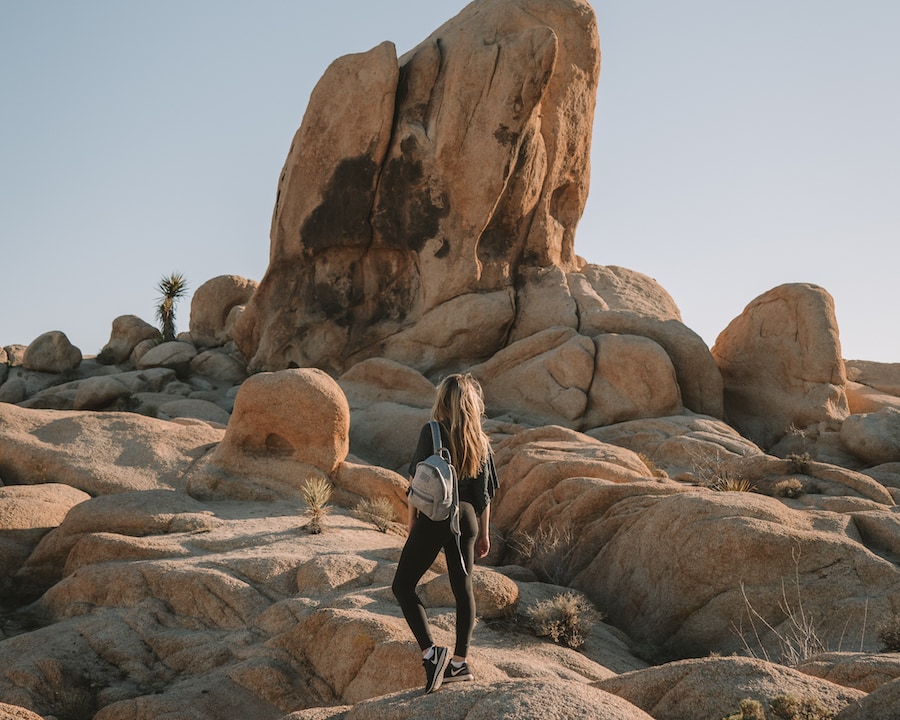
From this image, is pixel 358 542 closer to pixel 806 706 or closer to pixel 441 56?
pixel 806 706

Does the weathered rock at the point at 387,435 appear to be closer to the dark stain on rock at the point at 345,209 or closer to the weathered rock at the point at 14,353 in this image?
the dark stain on rock at the point at 345,209

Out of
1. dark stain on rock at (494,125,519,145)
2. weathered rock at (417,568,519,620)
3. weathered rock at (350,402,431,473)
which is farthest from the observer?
dark stain on rock at (494,125,519,145)

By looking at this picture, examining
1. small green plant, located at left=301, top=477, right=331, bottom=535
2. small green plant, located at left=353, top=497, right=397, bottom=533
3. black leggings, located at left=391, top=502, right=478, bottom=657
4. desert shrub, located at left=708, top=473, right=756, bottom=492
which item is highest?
black leggings, located at left=391, top=502, right=478, bottom=657

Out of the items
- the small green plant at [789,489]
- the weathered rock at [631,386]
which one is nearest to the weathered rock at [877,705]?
the small green plant at [789,489]

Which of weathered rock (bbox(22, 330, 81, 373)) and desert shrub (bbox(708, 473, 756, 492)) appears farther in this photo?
weathered rock (bbox(22, 330, 81, 373))

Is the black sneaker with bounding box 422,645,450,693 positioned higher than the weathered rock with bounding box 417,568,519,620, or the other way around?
the black sneaker with bounding box 422,645,450,693

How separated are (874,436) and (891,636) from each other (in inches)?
598

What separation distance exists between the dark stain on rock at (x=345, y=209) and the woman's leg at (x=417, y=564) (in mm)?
23089

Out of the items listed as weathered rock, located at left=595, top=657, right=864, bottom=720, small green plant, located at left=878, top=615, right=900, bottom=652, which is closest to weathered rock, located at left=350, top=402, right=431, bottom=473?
small green plant, located at left=878, top=615, right=900, bottom=652

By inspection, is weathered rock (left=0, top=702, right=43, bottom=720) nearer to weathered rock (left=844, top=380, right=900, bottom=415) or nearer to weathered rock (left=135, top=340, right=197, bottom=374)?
weathered rock (left=844, top=380, right=900, bottom=415)

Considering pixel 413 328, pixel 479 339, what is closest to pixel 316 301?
pixel 413 328

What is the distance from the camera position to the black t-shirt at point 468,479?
634 cm

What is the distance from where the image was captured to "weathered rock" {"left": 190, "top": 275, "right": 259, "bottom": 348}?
3681 centimetres

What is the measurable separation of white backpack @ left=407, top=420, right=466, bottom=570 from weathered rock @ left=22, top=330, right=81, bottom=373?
2945cm
